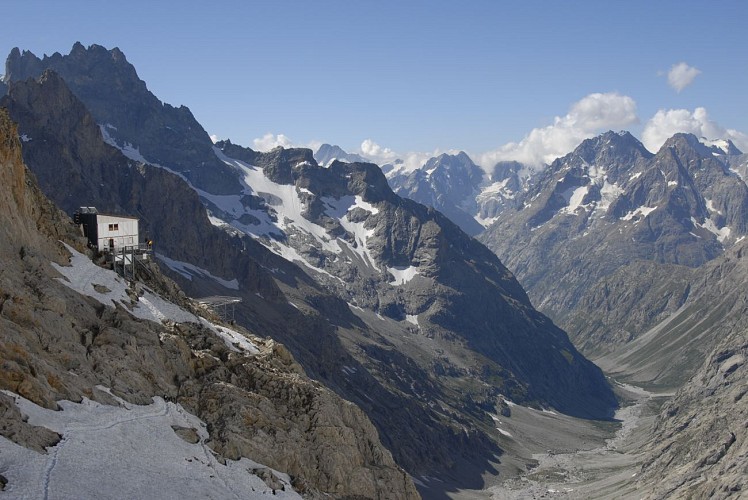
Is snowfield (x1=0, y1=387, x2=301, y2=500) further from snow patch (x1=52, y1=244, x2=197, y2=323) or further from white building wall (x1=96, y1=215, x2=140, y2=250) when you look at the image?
white building wall (x1=96, y1=215, x2=140, y2=250)

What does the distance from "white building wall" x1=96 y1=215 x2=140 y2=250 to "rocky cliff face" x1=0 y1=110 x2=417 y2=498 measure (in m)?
4.95

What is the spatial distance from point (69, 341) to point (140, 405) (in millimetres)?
6645

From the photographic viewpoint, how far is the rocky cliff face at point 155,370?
52062 mm

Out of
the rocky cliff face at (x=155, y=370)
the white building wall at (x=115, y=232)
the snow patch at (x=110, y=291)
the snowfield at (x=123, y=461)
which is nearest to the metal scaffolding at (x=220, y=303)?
the white building wall at (x=115, y=232)

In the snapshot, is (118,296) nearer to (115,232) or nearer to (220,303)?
(115,232)

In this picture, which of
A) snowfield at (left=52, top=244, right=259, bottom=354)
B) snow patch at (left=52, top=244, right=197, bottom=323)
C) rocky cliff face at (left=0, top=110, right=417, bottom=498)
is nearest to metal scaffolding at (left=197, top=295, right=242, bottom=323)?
snowfield at (left=52, top=244, right=259, bottom=354)

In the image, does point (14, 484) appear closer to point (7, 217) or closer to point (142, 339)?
point (142, 339)

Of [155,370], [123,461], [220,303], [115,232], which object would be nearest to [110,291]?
[155,370]

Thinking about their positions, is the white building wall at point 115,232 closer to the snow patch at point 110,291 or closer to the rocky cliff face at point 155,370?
the rocky cliff face at point 155,370

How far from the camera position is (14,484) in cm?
3841

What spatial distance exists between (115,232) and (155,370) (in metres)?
24.3

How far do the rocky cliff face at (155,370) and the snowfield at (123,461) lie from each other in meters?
1.29

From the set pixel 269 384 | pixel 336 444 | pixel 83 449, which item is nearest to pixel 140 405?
pixel 83 449

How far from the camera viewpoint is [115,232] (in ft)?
258
